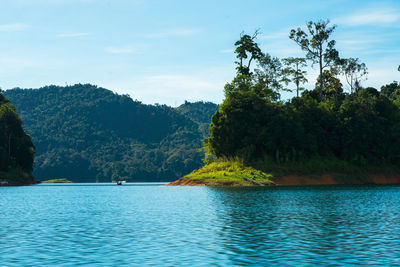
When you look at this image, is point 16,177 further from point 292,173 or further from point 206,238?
point 206,238

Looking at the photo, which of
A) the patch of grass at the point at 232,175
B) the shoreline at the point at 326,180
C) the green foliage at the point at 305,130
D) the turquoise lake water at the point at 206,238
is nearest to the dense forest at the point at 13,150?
the shoreline at the point at 326,180

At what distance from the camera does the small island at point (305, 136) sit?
109 meters

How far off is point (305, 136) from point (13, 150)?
8650 centimetres

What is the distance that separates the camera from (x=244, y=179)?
10062 cm

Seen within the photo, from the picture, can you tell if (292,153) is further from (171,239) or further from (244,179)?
(171,239)

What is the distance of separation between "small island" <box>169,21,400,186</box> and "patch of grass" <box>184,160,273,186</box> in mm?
238

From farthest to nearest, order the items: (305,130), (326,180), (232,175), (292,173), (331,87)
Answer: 1. (331,87)
2. (305,130)
3. (326,180)
4. (292,173)
5. (232,175)

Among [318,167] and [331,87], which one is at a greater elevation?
[331,87]

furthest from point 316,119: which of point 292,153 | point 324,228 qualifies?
point 324,228

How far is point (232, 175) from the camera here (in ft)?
339

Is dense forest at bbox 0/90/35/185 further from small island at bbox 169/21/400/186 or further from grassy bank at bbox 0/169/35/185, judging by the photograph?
small island at bbox 169/21/400/186

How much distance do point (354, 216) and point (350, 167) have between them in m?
81.3

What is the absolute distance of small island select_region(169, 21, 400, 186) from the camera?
4309 inches

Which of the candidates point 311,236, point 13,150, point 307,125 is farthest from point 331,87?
point 311,236
